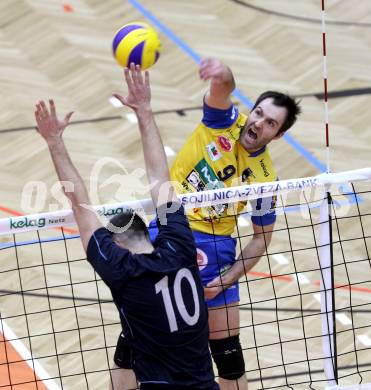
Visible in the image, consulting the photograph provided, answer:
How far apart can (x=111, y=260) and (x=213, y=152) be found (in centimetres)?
142

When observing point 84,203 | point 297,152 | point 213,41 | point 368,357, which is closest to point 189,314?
point 84,203

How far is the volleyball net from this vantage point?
7.36 m

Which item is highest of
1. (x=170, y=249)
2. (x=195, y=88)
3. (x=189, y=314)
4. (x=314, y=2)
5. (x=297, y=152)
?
(x=314, y=2)

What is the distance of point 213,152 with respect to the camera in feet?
20.4

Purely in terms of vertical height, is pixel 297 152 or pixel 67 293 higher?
pixel 297 152

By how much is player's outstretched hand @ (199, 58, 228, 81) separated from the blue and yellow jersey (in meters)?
0.37

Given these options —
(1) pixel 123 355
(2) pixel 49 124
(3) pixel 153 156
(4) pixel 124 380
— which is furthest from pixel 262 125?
(4) pixel 124 380

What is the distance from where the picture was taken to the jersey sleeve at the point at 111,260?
500 centimetres

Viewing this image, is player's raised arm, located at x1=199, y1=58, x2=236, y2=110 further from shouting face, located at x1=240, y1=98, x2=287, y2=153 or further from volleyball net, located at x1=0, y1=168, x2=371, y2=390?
volleyball net, located at x1=0, y1=168, x2=371, y2=390

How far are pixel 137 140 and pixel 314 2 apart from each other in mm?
3303

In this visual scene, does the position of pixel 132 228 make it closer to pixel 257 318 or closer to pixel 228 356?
pixel 228 356

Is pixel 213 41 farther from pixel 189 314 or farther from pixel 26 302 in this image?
pixel 189 314

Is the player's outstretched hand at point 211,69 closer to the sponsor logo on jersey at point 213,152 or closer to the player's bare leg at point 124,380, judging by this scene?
the sponsor logo on jersey at point 213,152

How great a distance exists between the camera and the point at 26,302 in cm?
820
